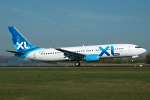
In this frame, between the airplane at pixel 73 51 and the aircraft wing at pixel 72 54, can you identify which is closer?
the airplane at pixel 73 51

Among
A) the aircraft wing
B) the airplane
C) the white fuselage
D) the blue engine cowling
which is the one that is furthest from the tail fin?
the blue engine cowling

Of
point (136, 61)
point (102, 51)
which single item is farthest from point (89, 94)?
point (136, 61)

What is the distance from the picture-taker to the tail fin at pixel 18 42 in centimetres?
4847

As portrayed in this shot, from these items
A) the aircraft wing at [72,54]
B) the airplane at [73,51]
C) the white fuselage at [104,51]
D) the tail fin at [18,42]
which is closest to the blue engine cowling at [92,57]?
the airplane at [73,51]

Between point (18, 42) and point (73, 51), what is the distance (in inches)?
434

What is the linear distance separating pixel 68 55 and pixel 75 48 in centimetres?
208

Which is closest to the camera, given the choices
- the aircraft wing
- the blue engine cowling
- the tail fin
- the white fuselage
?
the blue engine cowling

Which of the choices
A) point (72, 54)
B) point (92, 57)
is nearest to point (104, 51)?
point (92, 57)

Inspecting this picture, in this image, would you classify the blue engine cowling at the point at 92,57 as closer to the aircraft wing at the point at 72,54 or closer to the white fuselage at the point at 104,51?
the white fuselage at the point at 104,51

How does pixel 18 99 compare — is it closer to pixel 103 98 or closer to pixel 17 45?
pixel 103 98

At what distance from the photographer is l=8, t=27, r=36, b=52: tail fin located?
159 feet

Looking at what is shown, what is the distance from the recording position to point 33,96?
523 inches

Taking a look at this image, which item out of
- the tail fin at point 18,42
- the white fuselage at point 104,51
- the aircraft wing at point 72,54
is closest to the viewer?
the white fuselage at point 104,51

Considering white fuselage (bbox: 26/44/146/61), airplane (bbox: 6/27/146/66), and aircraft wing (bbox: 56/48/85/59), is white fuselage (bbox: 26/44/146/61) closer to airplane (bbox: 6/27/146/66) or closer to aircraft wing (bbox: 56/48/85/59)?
airplane (bbox: 6/27/146/66)
